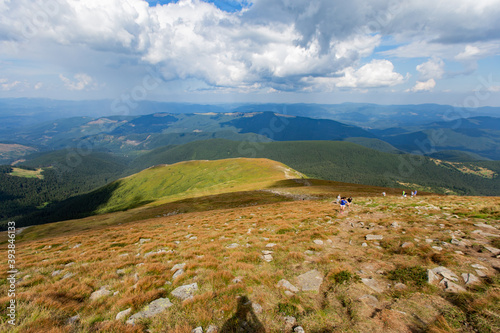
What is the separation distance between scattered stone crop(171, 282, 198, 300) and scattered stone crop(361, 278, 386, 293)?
7.57 m

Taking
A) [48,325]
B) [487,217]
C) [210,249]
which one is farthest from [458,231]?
[48,325]

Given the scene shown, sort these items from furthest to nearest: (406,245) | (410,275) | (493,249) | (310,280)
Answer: (406,245)
(493,249)
(310,280)
(410,275)

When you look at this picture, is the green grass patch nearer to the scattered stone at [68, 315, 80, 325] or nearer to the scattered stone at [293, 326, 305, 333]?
the scattered stone at [293, 326, 305, 333]

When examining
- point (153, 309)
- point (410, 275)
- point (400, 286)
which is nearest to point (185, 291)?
point (153, 309)

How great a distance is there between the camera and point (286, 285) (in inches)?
343

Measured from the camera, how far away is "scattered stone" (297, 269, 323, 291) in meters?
8.58

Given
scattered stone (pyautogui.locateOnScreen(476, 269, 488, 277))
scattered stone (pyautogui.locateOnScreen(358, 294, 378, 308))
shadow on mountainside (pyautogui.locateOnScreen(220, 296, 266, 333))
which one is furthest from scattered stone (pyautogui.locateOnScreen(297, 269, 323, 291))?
scattered stone (pyautogui.locateOnScreen(476, 269, 488, 277))

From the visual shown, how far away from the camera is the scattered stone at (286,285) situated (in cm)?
845

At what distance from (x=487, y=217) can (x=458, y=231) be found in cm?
580

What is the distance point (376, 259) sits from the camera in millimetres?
10398

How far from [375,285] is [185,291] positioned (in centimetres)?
823

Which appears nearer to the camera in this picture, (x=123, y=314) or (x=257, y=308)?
(x=123, y=314)

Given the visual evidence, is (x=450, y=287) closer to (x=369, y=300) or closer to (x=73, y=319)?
(x=369, y=300)

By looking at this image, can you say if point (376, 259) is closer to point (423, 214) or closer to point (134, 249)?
point (423, 214)
